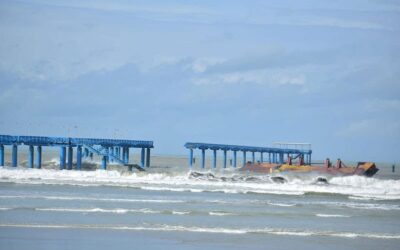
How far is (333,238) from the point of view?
83.6 feet

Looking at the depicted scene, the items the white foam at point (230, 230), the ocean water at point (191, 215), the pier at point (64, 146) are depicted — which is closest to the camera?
Result: the ocean water at point (191, 215)

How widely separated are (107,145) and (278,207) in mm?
34210

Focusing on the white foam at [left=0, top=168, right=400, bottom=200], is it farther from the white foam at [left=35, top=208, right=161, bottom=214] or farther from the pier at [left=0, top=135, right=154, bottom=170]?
the white foam at [left=35, top=208, right=161, bottom=214]

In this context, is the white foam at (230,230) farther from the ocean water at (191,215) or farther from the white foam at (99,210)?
the white foam at (99,210)

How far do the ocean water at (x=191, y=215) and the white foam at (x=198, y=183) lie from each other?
117mm

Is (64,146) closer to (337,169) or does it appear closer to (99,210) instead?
(337,169)

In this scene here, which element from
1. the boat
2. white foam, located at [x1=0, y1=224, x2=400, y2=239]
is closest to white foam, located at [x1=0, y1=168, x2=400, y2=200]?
the boat

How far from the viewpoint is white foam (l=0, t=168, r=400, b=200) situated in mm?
48844

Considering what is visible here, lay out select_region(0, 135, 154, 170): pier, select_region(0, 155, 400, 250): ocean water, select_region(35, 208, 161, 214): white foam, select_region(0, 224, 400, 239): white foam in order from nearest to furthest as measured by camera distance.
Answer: select_region(0, 155, 400, 250): ocean water → select_region(0, 224, 400, 239): white foam → select_region(35, 208, 161, 214): white foam → select_region(0, 135, 154, 170): pier

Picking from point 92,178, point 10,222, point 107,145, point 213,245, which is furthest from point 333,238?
point 107,145

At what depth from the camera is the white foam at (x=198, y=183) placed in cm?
4884

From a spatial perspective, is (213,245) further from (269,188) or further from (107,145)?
(107,145)

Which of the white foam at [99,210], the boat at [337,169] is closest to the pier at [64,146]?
the boat at [337,169]

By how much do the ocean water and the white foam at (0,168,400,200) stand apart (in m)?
0.12
